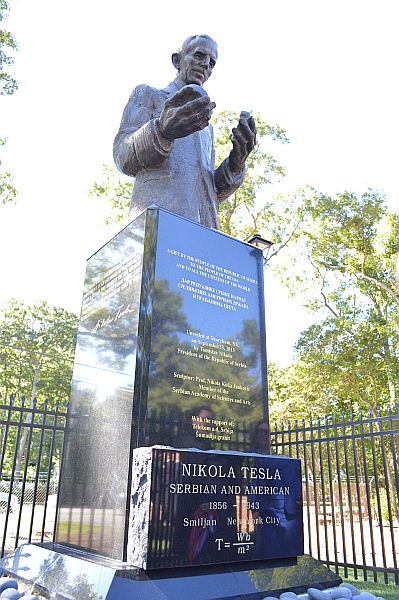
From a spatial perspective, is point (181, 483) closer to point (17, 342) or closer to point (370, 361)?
point (370, 361)

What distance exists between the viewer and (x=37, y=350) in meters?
27.8

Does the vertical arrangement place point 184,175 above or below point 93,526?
above

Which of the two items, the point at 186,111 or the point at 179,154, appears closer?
the point at 186,111

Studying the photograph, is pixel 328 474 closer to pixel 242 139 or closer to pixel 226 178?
pixel 226 178

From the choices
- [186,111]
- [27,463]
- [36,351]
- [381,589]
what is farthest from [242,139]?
[36,351]

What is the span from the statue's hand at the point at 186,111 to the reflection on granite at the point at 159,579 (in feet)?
10.2

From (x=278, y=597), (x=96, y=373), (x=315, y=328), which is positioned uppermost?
(x=315, y=328)

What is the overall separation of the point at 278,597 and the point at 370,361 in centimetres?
1595

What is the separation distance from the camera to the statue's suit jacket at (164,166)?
4.26 meters

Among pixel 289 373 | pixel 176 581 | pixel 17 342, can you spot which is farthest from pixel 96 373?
pixel 17 342

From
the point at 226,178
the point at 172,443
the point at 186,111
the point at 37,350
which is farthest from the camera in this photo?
the point at 37,350

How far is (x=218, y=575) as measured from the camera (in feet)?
9.21
